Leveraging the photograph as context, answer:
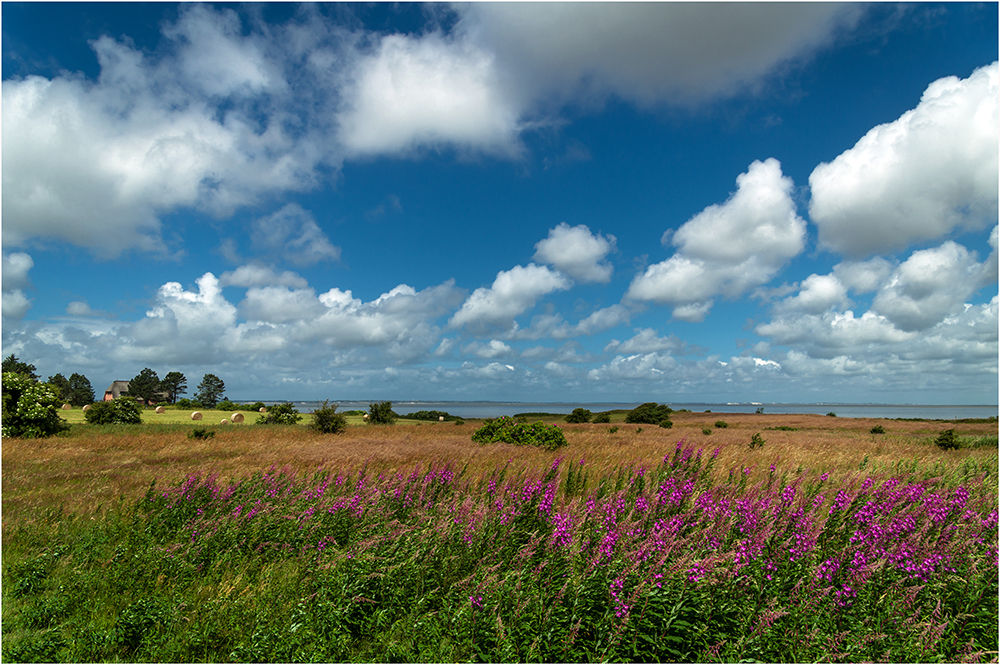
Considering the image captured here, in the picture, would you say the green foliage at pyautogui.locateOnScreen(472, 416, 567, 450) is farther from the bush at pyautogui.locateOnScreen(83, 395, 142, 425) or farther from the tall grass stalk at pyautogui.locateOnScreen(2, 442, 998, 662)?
the bush at pyautogui.locateOnScreen(83, 395, 142, 425)

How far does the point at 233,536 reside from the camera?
7.38 meters

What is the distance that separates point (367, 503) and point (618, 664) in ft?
18.3

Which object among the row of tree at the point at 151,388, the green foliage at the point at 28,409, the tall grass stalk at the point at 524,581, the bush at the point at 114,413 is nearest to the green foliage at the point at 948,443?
the tall grass stalk at the point at 524,581

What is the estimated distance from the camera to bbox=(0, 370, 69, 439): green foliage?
28.9 m

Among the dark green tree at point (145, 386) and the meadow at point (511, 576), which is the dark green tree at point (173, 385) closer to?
the dark green tree at point (145, 386)

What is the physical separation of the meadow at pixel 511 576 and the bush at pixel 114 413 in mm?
41122

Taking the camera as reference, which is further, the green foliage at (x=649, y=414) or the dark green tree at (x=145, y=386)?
the dark green tree at (x=145, y=386)

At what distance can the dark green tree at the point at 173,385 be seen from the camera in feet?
372

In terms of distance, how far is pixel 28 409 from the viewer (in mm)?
28984

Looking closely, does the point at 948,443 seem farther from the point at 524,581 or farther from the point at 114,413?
the point at 114,413

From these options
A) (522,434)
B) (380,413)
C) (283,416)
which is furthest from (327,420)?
(522,434)

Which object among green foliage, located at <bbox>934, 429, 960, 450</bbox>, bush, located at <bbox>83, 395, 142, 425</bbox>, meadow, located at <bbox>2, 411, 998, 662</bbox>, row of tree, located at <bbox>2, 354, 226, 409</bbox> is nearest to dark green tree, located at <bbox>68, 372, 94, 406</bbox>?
row of tree, located at <bbox>2, 354, 226, 409</bbox>

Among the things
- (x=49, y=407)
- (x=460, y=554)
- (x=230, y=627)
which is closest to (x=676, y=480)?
(x=460, y=554)

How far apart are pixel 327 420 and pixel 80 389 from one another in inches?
4409
